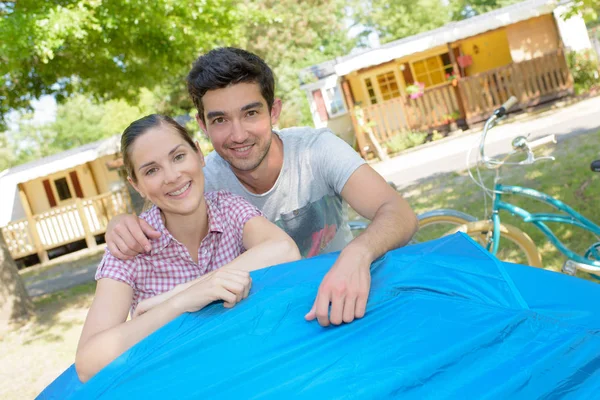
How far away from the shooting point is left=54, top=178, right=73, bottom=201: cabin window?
963 inches

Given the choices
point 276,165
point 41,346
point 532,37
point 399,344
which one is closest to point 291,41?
point 532,37

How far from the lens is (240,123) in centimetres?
296

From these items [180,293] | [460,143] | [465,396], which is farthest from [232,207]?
[460,143]

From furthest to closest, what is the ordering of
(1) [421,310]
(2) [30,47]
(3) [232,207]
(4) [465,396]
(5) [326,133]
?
(2) [30,47]
(5) [326,133]
(3) [232,207]
(1) [421,310]
(4) [465,396]

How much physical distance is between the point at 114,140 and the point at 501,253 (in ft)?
48.8

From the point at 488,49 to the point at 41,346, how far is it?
1929cm

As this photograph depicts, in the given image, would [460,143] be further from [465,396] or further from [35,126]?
[35,126]

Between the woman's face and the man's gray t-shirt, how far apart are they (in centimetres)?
72

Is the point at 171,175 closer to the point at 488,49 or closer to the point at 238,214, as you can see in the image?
the point at 238,214

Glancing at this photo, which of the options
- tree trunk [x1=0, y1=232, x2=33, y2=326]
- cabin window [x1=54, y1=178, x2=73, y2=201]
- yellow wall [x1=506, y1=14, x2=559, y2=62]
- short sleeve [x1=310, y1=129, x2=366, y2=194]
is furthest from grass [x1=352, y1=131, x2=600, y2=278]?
cabin window [x1=54, y1=178, x2=73, y2=201]

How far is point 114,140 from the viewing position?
60.2 feet

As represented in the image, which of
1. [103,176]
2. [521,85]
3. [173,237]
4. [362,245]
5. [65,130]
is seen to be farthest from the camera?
[65,130]

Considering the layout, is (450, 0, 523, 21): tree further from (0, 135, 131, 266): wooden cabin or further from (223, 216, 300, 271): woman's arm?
(223, 216, 300, 271): woman's arm

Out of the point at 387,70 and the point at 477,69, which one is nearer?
the point at 477,69
